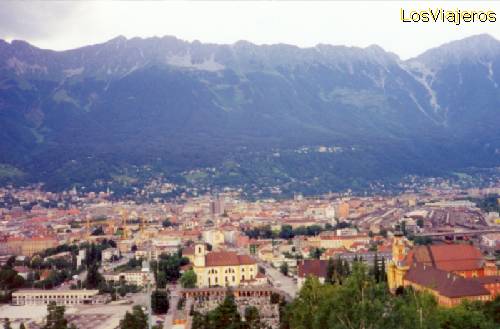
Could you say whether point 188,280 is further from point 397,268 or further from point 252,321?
point 252,321

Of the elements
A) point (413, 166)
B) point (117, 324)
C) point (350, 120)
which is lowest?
point (117, 324)

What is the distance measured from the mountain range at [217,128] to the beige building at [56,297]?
78960mm

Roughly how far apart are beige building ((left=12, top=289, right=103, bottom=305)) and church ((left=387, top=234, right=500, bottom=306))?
16.6 meters

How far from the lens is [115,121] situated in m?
163

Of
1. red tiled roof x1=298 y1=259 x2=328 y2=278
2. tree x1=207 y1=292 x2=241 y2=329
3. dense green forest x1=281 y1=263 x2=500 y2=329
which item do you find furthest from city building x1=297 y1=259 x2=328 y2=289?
dense green forest x1=281 y1=263 x2=500 y2=329

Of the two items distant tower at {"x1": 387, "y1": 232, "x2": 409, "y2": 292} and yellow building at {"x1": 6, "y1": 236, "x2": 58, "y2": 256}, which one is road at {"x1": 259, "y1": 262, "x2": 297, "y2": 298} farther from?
yellow building at {"x1": 6, "y1": 236, "x2": 58, "y2": 256}

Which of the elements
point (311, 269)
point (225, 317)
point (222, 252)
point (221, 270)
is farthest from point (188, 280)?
point (225, 317)

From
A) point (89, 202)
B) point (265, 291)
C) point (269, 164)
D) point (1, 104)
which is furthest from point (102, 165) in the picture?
point (265, 291)

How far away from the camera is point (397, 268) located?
38688 millimetres

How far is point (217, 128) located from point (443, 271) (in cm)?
12297

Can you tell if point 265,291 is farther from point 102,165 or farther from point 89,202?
point 102,165

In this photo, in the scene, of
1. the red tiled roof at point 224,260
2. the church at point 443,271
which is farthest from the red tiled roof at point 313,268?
the red tiled roof at point 224,260

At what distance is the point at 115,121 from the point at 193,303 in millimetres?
127172

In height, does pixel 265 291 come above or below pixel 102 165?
below
